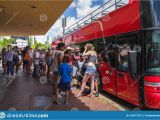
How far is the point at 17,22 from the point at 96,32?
154 inches

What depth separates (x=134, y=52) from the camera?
6.93m

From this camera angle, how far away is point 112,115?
6.32m

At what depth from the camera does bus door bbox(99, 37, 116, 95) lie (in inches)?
359

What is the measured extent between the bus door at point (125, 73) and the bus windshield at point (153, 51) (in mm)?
456

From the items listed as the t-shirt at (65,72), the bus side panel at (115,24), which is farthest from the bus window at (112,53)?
the t-shirt at (65,72)

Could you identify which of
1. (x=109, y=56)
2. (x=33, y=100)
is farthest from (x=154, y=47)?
(x=33, y=100)

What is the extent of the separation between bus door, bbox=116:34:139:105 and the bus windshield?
0.46 m

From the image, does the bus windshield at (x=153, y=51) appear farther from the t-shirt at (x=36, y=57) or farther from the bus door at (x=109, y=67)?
the t-shirt at (x=36, y=57)

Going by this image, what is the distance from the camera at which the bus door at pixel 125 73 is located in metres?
7.65

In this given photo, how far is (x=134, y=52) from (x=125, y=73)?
4.26 feet

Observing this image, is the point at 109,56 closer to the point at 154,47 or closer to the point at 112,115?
the point at 154,47

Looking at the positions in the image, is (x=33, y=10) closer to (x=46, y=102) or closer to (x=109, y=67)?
(x=109, y=67)

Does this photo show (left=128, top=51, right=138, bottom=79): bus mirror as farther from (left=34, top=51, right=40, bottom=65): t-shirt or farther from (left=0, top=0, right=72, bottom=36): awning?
(left=34, top=51, right=40, bottom=65): t-shirt

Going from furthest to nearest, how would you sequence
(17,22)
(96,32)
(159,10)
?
1. (17,22)
2. (96,32)
3. (159,10)
